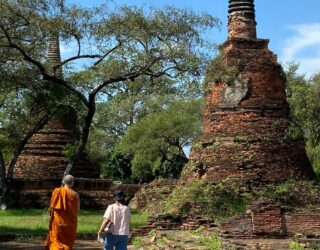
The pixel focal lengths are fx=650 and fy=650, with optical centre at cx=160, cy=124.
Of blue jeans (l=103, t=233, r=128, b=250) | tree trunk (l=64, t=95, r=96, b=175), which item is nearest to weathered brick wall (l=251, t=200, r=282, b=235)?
blue jeans (l=103, t=233, r=128, b=250)

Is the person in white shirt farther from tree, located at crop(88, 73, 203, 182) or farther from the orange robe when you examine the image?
tree, located at crop(88, 73, 203, 182)

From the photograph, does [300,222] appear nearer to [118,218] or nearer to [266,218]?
[266,218]

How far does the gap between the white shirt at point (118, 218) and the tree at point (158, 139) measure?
24308mm

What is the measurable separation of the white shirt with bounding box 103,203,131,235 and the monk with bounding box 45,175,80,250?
54 cm

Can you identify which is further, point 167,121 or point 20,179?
point 167,121

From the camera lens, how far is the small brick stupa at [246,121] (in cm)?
1473

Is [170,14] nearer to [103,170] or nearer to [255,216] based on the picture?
[255,216]

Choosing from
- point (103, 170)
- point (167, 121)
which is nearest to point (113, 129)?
point (103, 170)

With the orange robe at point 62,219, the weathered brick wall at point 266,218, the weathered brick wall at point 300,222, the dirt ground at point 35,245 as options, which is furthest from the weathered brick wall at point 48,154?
the orange robe at point 62,219

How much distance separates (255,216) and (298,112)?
62.0ft

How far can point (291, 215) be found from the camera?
12414 mm

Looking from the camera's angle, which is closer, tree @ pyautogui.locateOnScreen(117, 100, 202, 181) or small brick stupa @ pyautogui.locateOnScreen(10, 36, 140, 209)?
small brick stupa @ pyautogui.locateOnScreen(10, 36, 140, 209)

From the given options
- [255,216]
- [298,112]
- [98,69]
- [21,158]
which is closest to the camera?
[255,216]

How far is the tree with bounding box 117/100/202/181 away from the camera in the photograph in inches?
1262
